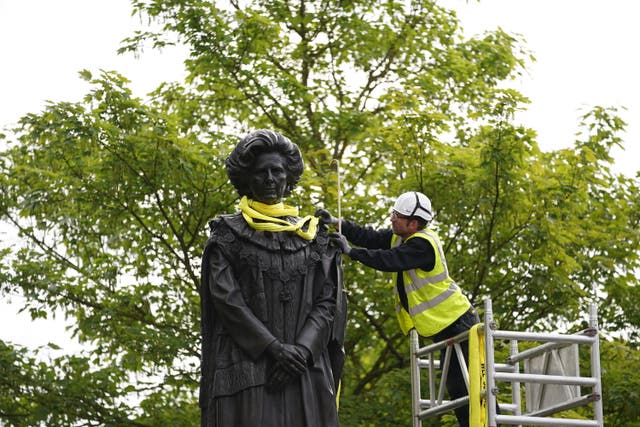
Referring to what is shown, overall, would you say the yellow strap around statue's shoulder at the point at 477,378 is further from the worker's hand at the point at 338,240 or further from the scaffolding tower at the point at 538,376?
the worker's hand at the point at 338,240

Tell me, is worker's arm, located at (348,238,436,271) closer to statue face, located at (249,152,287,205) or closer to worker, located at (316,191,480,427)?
worker, located at (316,191,480,427)

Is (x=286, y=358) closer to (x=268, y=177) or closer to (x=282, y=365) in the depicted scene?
(x=282, y=365)

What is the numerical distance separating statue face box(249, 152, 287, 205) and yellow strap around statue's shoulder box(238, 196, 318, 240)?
0.18ft

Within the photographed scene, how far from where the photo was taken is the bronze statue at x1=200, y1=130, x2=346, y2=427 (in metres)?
10.1

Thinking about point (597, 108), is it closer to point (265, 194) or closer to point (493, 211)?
point (493, 211)

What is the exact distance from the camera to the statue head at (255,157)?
10570 millimetres

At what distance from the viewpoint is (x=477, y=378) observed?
12227mm

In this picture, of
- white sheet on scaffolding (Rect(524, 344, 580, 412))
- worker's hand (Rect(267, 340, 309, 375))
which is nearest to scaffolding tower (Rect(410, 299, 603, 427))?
white sheet on scaffolding (Rect(524, 344, 580, 412))

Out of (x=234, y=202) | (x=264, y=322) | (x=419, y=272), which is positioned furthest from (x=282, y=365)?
(x=234, y=202)

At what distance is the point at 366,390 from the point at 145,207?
146 inches

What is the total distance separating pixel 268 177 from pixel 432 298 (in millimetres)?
2609

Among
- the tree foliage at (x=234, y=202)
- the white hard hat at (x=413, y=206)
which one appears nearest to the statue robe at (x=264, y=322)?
the white hard hat at (x=413, y=206)

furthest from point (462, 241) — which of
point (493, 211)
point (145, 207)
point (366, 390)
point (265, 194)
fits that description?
point (265, 194)

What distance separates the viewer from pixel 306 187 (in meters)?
19.7
